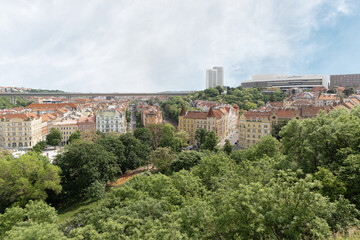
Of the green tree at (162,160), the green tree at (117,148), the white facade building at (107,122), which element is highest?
the white facade building at (107,122)

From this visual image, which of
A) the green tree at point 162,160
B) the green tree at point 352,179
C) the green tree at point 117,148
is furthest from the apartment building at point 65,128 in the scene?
the green tree at point 352,179

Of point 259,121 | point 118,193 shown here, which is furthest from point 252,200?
point 259,121

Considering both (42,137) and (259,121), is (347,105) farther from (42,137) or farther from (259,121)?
(42,137)

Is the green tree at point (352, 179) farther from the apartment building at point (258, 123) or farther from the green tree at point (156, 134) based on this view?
the green tree at point (156, 134)

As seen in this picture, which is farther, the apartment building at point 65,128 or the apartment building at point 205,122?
the apartment building at point 65,128

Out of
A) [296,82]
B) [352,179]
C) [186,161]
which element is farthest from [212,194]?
[296,82]
